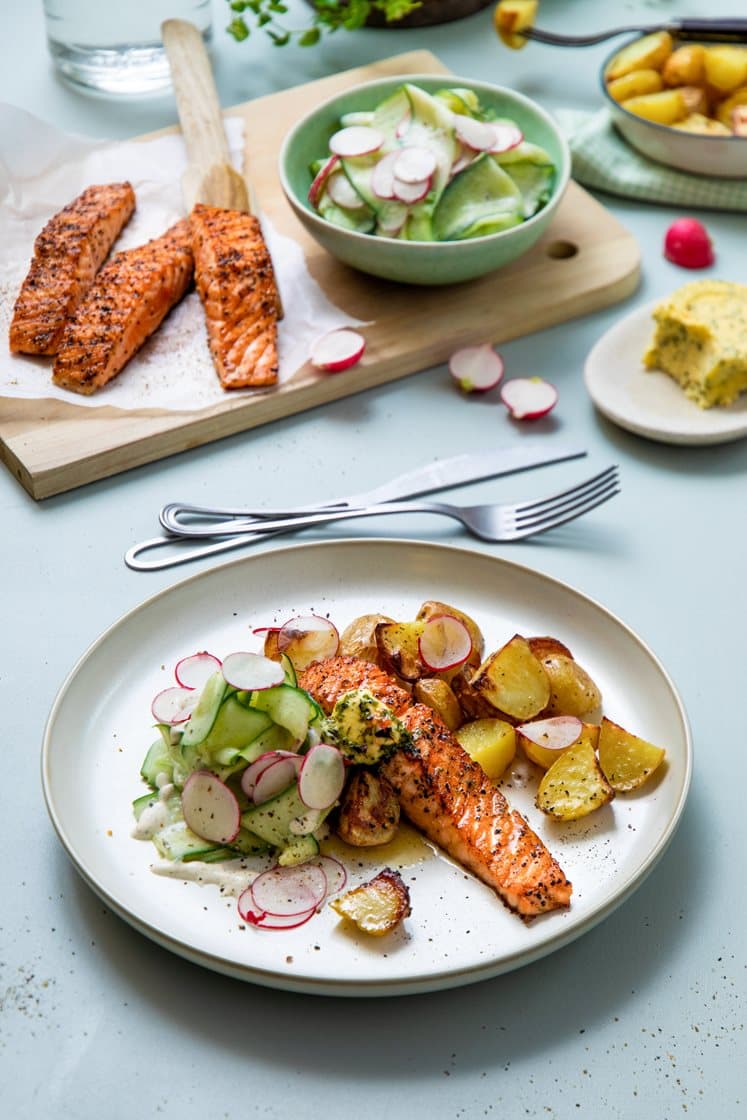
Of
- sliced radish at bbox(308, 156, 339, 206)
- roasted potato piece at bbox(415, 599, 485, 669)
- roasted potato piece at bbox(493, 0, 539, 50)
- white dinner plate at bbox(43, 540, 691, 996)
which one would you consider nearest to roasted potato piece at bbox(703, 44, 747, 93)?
roasted potato piece at bbox(493, 0, 539, 50)

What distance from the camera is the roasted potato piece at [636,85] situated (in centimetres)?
282

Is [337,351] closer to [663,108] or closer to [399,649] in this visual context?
[399,649]

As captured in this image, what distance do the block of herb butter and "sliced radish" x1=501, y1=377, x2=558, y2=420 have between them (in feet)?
0.65

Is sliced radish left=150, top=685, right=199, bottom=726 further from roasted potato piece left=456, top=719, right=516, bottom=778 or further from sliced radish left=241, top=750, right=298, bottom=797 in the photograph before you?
roasted potato piece left=456, top=719, right=516, bottom=778

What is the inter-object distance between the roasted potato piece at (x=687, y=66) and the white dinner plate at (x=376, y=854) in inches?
59.3

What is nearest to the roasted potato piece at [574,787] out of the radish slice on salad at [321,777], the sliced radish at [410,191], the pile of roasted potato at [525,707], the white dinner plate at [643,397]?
the pile of roasted potato at [525,707]

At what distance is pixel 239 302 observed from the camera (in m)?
2.34

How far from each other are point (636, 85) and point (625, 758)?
5.94ft

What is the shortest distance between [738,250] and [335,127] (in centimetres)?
88

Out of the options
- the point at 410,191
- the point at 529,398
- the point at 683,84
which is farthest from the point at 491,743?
the point at 683,84

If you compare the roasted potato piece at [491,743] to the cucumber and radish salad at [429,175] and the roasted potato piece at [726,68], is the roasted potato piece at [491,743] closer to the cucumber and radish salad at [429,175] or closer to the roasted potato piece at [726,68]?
the cucumber and radish salad at [429,175]

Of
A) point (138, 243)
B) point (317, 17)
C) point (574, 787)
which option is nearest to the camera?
point (574, 787)

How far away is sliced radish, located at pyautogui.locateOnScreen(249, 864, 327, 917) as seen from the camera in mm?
1433

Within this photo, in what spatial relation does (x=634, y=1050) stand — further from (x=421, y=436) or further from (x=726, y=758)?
(x=421, y=436)
